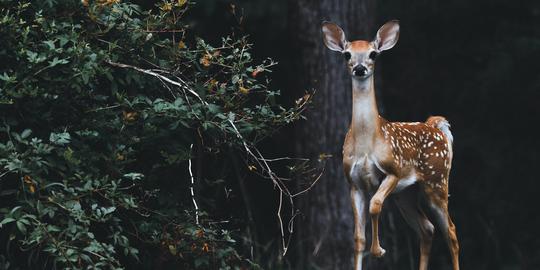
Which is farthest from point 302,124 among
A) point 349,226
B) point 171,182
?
point 171,182

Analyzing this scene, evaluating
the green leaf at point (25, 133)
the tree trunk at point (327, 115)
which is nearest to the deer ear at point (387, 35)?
the green leaf at point (25, 133)

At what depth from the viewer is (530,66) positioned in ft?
33.2

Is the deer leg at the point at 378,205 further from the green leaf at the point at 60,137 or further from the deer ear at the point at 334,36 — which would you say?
the green leaf at the point at 60,137

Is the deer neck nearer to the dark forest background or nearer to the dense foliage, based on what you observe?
the dense foliage

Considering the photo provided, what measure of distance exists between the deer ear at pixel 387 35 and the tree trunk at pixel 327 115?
2.61 m

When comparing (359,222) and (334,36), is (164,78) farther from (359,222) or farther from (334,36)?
(359,222)

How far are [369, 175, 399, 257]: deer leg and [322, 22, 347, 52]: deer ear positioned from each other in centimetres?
70

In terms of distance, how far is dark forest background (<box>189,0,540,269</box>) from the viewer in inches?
420

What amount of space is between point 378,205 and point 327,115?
3.12 meters

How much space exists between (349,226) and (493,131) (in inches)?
126

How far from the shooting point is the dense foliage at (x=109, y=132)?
5754 millimetres

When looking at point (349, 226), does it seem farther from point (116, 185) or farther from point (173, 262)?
point (116, 185)

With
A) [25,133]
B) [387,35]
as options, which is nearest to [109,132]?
[25,133]

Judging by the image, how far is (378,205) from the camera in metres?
5.43
